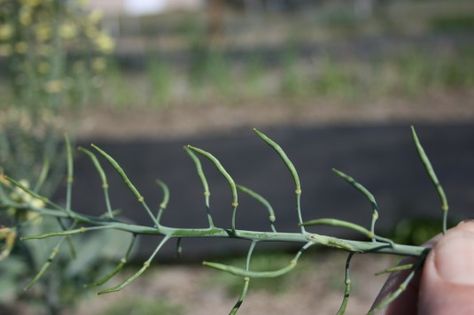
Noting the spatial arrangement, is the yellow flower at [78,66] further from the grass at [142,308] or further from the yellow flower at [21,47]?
the grass at [142,308]

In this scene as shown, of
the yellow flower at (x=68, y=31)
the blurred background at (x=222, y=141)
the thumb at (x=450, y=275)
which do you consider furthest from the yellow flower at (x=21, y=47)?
the thumb at (x=450, y=275)

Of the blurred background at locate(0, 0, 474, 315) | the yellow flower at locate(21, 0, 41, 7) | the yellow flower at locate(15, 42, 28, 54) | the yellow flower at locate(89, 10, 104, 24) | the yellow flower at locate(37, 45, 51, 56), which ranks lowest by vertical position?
the blurred background at locate(0, 0, 474, 315)

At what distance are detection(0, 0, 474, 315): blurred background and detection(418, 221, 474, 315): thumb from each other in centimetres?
53

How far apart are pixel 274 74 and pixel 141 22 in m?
13.5

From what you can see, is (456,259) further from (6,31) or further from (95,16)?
(6,31)

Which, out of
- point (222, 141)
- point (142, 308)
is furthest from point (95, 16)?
point (222, 141)

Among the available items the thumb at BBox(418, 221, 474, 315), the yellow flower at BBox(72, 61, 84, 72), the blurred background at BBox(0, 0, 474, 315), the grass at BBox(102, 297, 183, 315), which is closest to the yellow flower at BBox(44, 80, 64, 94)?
the blurred background at BBox(0, 0, 474, 315)

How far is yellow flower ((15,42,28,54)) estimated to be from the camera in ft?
6.24

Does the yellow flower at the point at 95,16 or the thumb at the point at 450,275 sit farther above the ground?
the yellow flower at the point at 95,16

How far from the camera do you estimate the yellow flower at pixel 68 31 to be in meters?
1.95

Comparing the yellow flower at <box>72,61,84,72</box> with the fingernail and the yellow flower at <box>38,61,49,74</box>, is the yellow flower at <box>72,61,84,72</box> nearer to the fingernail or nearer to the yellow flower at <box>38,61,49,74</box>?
the yellow flower at <box>38,61,49,74</box>

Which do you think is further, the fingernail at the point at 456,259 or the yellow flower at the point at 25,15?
the yellow flower at the point at 25,15

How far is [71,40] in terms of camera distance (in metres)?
2.04

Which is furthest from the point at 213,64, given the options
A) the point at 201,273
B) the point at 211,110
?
the point at 201,273
